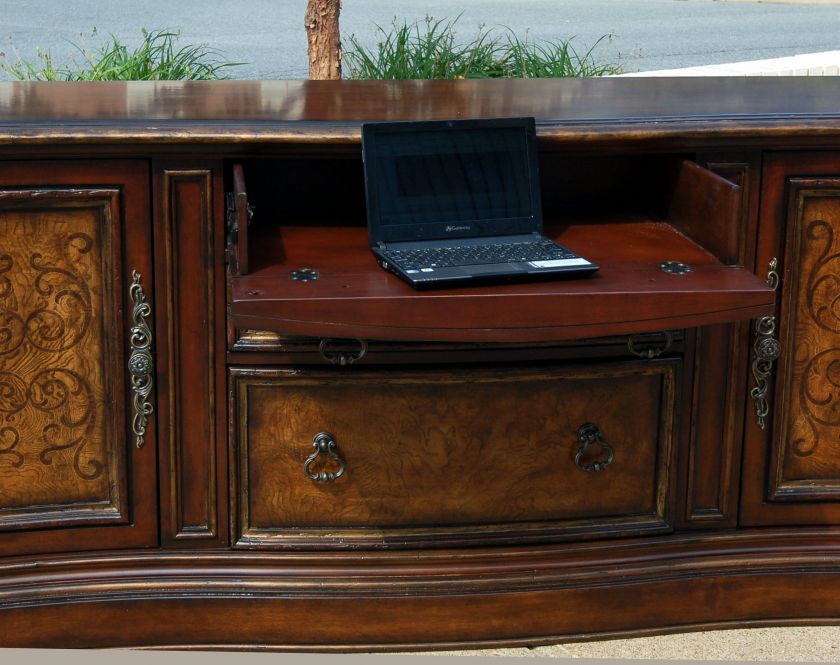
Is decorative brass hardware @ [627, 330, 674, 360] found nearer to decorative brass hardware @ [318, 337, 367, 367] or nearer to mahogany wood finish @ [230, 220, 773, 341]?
mahogany wood finish @ [230, 220, 773, 341]

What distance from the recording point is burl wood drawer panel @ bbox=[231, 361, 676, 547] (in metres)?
2.57

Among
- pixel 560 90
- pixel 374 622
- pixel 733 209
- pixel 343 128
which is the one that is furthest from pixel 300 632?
pixel 560 90

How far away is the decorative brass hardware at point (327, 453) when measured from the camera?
256 cm

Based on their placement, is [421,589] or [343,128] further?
[421,589]

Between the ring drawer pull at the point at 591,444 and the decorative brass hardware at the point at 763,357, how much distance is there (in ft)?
1.19

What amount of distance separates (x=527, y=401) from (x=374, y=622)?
586mm

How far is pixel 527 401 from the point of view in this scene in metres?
2.62

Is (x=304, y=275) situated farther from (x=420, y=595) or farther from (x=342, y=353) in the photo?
(x=420, y=595)

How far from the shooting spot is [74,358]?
249cm

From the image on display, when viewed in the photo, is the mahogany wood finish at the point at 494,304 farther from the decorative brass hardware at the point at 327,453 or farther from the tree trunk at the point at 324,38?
the tree trunk at the point at 324,38

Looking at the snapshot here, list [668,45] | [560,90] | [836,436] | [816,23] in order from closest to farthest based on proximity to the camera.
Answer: [836,436]
[560,90]
[668,45]
[816,23]

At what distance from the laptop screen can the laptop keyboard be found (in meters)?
0.08

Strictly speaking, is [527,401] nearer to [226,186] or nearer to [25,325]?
[226,186]

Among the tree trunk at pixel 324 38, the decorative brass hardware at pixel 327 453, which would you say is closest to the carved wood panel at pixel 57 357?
the decorative brass hardware at pixel 327 453
